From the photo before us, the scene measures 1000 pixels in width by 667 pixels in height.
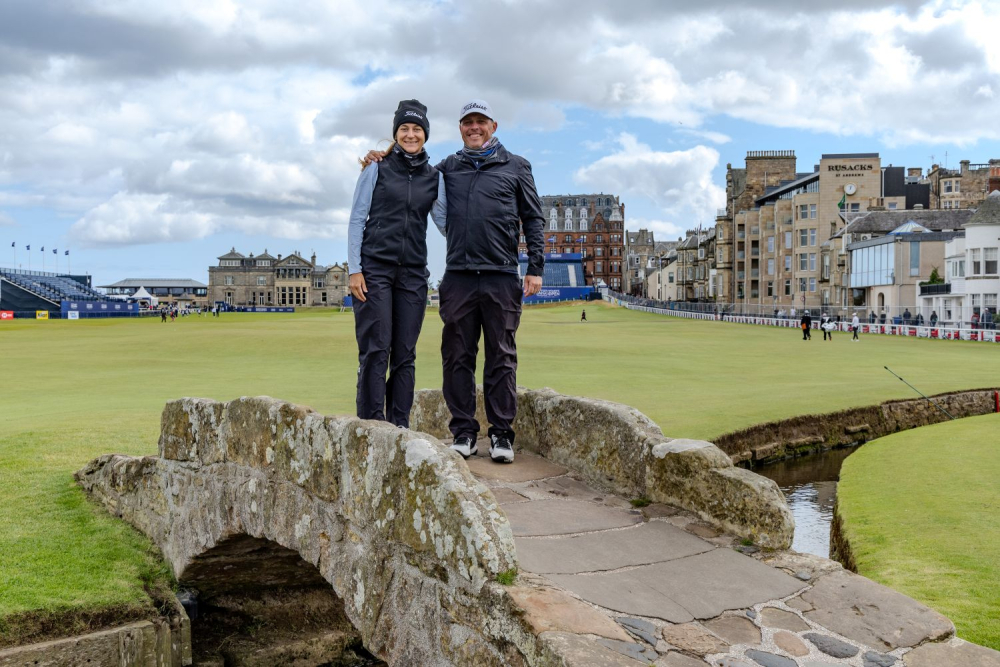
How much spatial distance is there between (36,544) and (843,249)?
80.7 metres

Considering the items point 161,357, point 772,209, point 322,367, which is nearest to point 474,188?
point 322,367

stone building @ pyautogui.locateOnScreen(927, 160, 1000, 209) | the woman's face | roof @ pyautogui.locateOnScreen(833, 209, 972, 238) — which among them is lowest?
the woman's face

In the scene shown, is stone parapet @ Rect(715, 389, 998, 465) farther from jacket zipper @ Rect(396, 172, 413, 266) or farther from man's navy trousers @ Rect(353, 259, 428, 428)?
jacket zipper @ Rect(396, 172, 413, 266)

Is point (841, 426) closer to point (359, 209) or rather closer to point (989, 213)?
point (359, 209)

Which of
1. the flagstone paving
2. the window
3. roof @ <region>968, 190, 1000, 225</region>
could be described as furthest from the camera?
the window

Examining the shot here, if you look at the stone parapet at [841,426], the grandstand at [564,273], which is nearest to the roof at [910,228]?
the stone parapet at [841,426]

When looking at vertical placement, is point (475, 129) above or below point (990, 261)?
below

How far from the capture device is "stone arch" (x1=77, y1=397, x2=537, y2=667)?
440cm

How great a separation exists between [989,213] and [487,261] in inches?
2367

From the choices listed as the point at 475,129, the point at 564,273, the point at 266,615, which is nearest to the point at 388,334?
the point at 475,129

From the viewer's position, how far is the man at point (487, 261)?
684 centimetres

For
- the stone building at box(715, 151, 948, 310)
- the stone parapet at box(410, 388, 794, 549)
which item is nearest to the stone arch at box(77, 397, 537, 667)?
the stone parapet at box(410, 388, 794, 549)

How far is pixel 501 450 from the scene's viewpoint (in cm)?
723

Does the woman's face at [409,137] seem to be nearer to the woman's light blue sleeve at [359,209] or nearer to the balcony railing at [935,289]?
the woman's light blue sleeve at [359,209]
